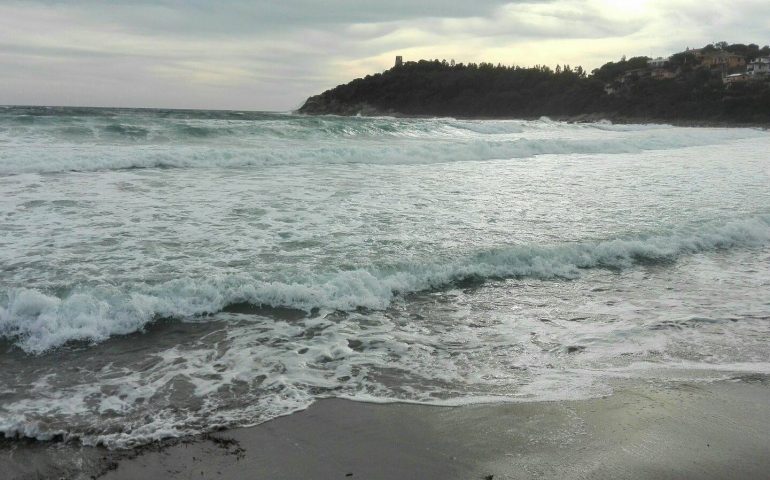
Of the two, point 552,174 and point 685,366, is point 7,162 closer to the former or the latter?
point 552,174

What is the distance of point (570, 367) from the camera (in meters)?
4.32

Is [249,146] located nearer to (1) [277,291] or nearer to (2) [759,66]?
(1) [277,291]

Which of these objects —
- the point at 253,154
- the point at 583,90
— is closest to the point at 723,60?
the point at 583,90

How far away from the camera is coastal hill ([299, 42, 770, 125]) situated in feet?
221

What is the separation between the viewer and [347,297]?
18.3 feet

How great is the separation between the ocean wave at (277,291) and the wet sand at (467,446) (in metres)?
1.70

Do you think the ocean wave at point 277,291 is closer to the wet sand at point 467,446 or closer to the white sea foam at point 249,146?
the wet sand at point 467,446

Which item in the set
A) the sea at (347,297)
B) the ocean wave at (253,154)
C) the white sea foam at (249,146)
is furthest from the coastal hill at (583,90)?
the sea at (347,297)

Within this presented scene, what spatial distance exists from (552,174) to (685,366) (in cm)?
1207

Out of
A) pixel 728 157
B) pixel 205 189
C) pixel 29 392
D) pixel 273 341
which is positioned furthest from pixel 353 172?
pixel 728 157

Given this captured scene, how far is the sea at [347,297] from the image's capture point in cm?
390

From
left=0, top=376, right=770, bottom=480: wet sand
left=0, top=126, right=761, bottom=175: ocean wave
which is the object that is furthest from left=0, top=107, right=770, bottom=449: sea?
left=0, top=126, right=761, bottom=175: ocean wave

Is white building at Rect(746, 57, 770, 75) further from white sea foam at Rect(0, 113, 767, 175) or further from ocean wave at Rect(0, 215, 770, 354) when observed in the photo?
ocean wave at Rect(0, 215, 770, 354)

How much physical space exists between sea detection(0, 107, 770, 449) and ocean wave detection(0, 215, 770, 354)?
0.07 feet
